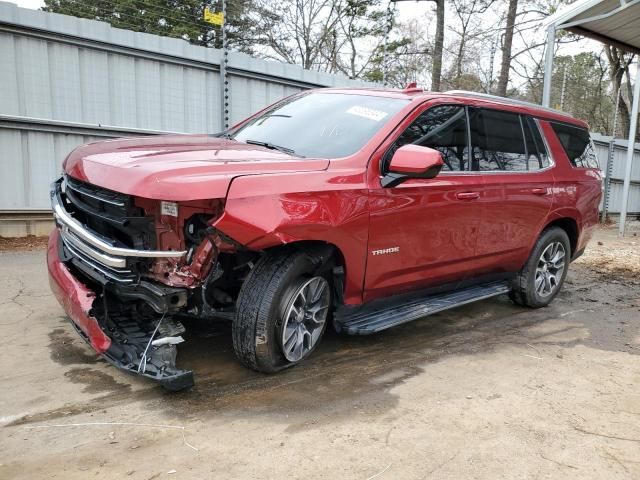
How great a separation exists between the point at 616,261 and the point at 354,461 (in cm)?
757

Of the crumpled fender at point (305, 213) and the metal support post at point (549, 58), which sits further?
the metal support post at point (549, 58)

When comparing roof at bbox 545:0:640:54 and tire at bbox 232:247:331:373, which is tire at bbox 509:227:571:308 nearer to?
tire at bbox 232:247:331:373

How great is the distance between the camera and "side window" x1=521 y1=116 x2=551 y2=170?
16.8 feet

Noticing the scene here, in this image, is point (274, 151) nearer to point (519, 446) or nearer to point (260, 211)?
point (260, 211)

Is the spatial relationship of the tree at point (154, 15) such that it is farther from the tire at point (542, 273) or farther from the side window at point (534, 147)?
the tire at point (542, 273)

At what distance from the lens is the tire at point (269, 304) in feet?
10.6

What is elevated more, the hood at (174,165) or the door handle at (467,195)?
the hood at (174,165)

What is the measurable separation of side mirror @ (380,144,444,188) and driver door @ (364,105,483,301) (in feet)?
0.43

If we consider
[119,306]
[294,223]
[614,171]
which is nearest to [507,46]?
[614,171]

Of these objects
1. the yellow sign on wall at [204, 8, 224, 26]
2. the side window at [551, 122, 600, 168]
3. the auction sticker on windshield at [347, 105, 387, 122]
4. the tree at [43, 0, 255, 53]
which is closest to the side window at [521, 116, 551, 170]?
the side window at [551, 122, 600, 168]

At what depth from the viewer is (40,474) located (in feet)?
7.97

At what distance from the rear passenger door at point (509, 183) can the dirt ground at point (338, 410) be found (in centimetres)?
81

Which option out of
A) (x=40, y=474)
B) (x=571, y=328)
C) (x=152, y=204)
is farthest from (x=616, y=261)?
(x=40, y=474)

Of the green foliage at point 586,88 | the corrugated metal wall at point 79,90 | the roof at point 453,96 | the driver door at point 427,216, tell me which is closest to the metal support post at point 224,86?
the corrugated metal wall at point 79,90
